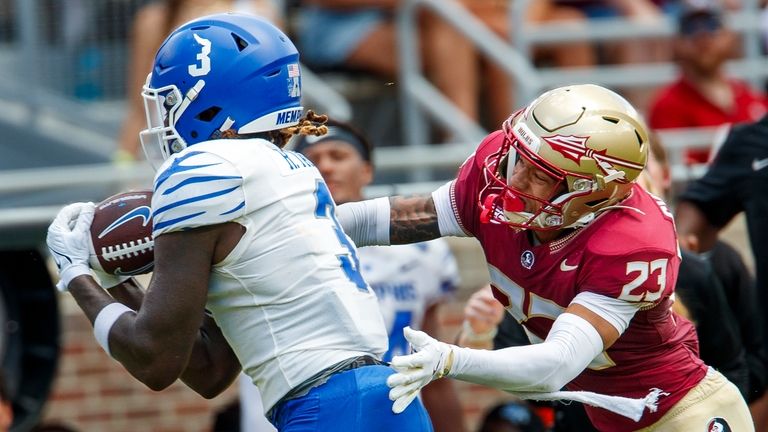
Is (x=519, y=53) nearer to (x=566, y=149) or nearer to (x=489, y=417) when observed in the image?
(x=489, y=417)

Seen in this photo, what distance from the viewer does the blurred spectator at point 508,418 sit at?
6507 millimetres

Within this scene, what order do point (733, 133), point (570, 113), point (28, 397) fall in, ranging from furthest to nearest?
point (28, 397)
point (733, 133)
point (570, 113)

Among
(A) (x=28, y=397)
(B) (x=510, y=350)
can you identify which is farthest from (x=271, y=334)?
(A) (x=28, y=397)

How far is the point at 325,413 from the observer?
350 cm

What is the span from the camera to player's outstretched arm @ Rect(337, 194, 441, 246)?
410cm

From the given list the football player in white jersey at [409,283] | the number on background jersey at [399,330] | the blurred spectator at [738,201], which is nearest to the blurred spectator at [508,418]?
the football player in white jersey at [409,283]

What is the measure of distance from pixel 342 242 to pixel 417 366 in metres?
0.50

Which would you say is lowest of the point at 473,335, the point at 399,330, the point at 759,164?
the point at 399,330

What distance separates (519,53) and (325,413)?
4444 millimetres

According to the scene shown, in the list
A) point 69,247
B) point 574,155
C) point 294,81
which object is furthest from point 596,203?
point 69,247

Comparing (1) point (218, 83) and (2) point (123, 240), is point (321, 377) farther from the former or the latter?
(1) point (218, 83)

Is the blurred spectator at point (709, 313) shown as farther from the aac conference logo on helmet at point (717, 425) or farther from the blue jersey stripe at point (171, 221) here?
the blue jersey stripe at point (171, 221)

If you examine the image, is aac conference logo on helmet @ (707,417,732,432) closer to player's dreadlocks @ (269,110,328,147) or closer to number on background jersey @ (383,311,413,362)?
player's dreadlocks @ (269,110,328,147)

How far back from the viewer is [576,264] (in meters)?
3.70
